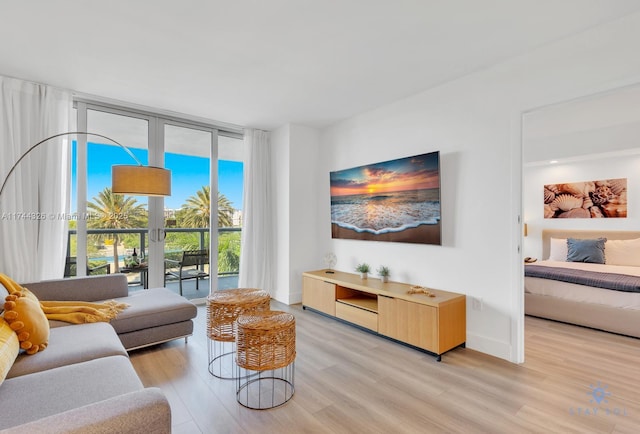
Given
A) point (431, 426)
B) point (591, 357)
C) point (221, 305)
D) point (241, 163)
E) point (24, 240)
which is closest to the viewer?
point (431, 426)

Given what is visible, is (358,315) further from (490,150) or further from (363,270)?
(490,150)

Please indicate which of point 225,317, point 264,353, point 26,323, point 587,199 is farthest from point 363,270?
point 587,199

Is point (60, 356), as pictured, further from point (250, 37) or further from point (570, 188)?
point (570, 188)

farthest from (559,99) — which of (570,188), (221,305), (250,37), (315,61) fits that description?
(570,188)

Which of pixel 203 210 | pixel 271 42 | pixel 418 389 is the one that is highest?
pixel 271 42

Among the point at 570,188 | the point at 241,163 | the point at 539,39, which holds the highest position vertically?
the point at 539,39

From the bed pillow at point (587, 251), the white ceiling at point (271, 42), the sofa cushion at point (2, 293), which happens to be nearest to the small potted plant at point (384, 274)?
the white ceiling at point (271, 42)

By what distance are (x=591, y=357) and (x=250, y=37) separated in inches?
156

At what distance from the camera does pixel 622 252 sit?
441 cm

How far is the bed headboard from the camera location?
4609 millimetres

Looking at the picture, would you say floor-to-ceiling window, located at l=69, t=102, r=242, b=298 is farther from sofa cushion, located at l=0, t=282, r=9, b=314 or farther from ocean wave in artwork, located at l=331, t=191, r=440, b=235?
ocean wave in artwork, located at l=331, t=191, r=440, b=235

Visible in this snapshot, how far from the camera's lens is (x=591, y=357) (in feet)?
9.25

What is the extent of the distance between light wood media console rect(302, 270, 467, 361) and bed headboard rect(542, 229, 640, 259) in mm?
3429

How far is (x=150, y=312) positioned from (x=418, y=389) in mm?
2330
